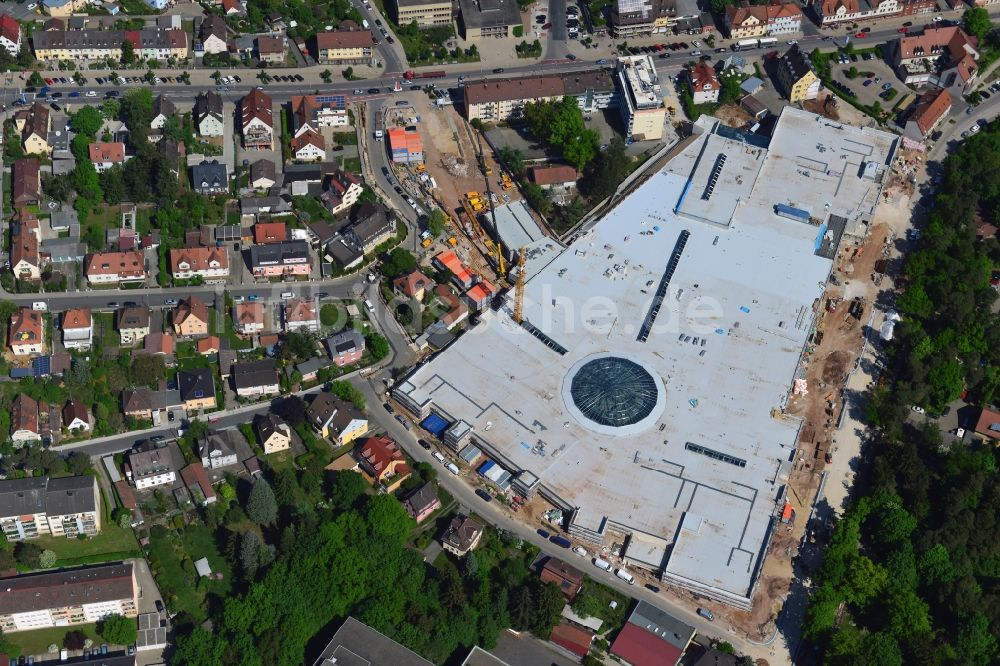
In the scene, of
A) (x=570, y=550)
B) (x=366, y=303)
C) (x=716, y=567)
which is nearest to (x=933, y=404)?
(x=716, y=567)

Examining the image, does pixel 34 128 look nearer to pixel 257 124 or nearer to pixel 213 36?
pixel 257 124

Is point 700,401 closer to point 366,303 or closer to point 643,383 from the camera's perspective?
point 643,383

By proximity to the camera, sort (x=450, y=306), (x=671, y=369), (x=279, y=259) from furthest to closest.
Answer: (x=279, y=259)
(x=450, y=306)
(x=671, y=369)

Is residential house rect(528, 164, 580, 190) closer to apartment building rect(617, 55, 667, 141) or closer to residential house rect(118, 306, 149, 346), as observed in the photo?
apartment building rect(617, 55, 667, 141)

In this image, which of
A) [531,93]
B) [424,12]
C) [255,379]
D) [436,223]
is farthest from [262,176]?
[424,12]

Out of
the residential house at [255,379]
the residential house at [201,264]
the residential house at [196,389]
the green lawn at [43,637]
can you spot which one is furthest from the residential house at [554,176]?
the green lawn at [43,637]

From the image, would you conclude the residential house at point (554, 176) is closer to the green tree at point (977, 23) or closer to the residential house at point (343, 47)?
the residential house at point (343, 47)
